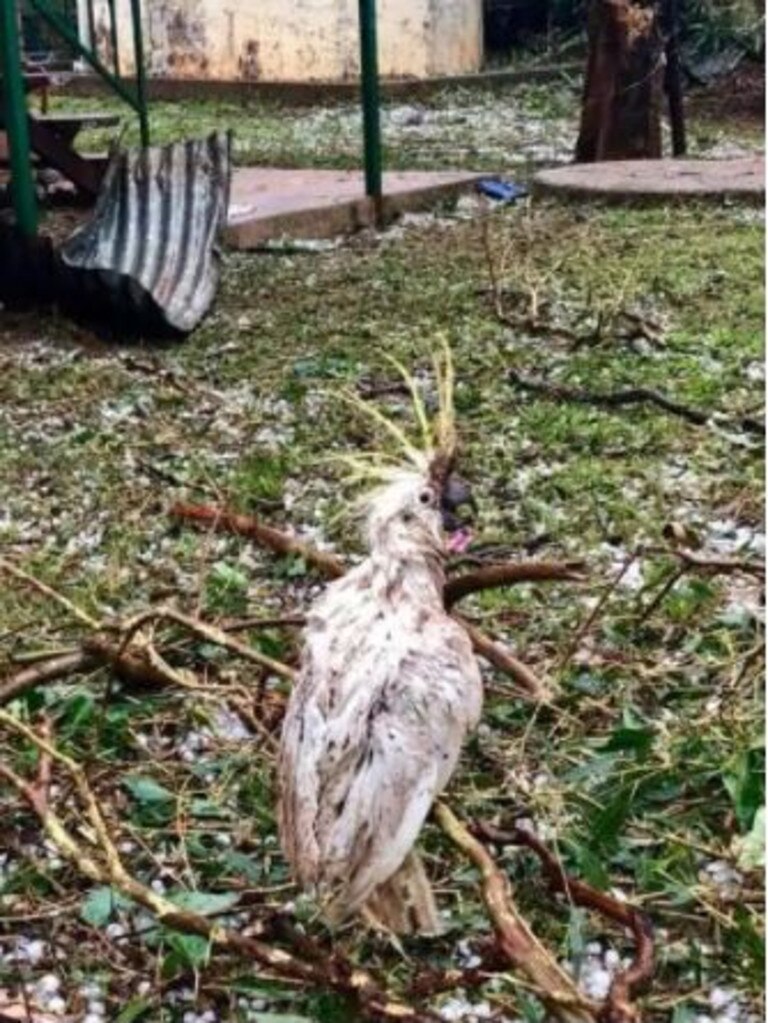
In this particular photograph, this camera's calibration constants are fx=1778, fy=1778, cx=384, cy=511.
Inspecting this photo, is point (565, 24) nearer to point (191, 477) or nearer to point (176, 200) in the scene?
point (176, 200)

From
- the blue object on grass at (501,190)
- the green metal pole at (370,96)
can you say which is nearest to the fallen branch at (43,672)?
the green metal pole at (370,96)

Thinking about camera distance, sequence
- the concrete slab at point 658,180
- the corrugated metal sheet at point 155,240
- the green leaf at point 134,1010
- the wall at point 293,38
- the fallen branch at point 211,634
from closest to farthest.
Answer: the green leaf at point 134,1010 < the fallen branch at point 211,634 < the corrugated metal sheet at point 155,240 < the concrete slab at point 658,180 < the wall at point 293,38

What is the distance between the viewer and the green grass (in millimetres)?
1487

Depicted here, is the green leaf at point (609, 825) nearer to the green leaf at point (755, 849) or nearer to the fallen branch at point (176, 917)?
the green leaf at point (755, 849)

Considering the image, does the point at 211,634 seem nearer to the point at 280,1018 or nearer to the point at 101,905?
the point at 101,905

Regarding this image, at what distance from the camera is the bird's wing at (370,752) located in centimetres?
128

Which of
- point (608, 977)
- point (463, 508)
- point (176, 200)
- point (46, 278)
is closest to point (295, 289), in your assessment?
point (176, 200)

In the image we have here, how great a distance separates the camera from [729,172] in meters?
5.82

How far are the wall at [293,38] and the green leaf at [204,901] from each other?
935 cm

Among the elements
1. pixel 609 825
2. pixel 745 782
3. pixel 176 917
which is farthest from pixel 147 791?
pixel 745 782

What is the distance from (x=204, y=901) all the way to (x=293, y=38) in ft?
31.9

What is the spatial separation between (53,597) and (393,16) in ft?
29.0

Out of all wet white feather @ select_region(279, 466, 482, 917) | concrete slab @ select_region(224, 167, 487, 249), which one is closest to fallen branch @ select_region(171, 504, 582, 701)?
wet white feather @ select_region(279, 466, 482, 917)

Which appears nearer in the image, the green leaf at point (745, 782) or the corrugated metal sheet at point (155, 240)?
the green leaf at point (745, 782)
